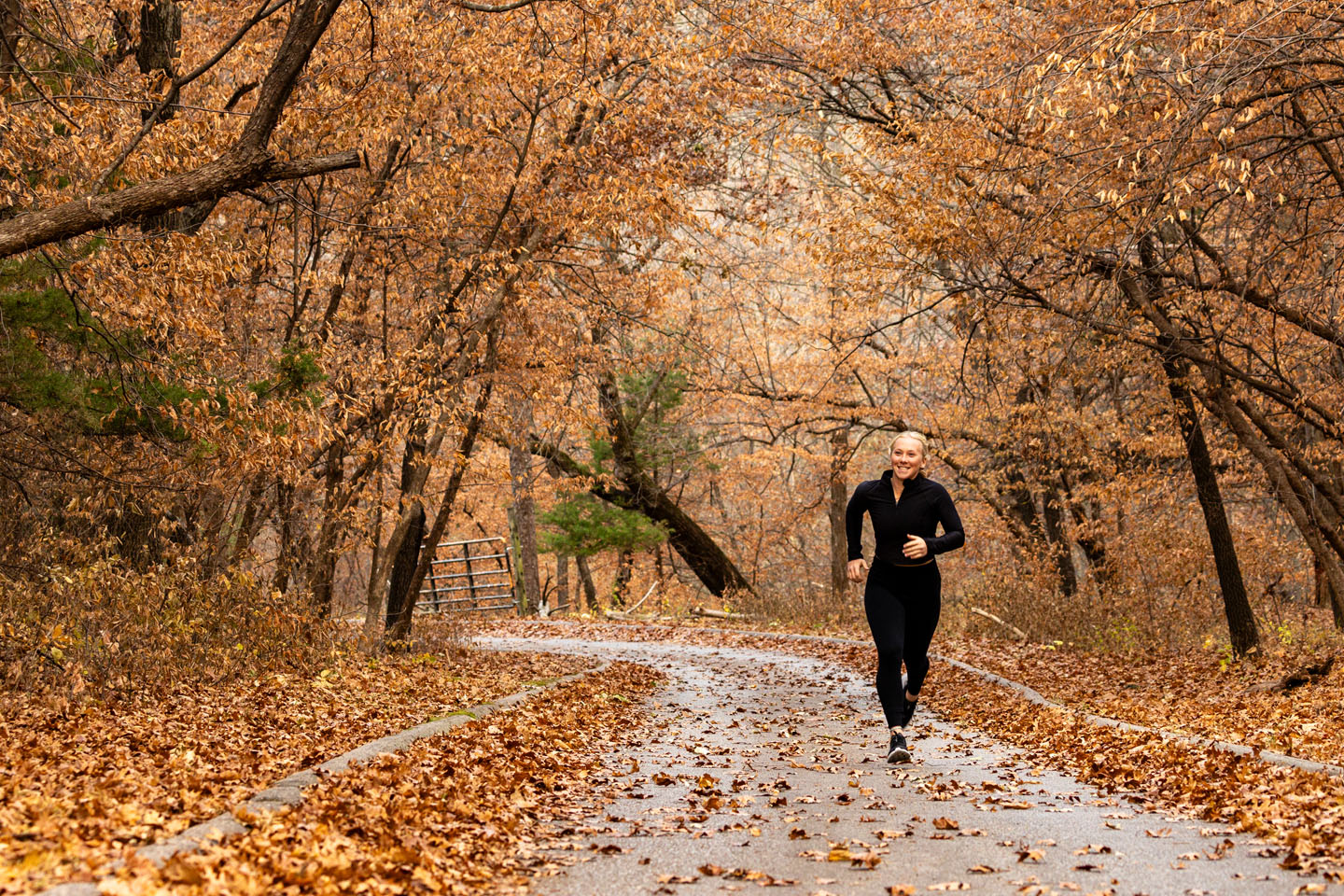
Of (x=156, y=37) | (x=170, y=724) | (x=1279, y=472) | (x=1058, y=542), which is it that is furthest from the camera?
(x=1058, y=542)

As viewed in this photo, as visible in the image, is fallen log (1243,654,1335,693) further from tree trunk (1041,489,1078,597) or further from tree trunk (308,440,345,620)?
tree trunk (308,440,345,620)

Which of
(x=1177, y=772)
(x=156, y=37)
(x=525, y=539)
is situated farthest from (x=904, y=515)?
(x=525, y=539)

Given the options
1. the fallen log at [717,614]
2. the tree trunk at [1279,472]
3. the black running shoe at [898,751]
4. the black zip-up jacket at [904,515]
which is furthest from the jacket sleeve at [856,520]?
the fallen log at [717,614]

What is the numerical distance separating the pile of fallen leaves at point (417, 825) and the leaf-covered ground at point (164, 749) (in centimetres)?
37

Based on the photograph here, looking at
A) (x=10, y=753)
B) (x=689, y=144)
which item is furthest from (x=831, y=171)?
(x=10, y=753)

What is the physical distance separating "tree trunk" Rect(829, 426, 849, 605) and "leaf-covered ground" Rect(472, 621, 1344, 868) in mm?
13155

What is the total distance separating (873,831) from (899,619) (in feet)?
8.34

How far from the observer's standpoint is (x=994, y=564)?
72.6ft

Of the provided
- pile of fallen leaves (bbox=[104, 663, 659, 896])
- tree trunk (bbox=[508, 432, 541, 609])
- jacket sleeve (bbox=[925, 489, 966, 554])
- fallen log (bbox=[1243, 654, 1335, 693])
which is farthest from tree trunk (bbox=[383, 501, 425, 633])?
tree trunk (bbox=[508, 432, 541, 609])

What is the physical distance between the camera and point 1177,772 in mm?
7102

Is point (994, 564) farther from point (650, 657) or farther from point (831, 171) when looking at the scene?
point (831, 171)

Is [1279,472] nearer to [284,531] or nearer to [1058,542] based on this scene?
[1058,542]

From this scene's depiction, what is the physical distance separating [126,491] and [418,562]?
5.29m

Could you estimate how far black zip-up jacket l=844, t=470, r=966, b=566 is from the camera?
8.09 meters
